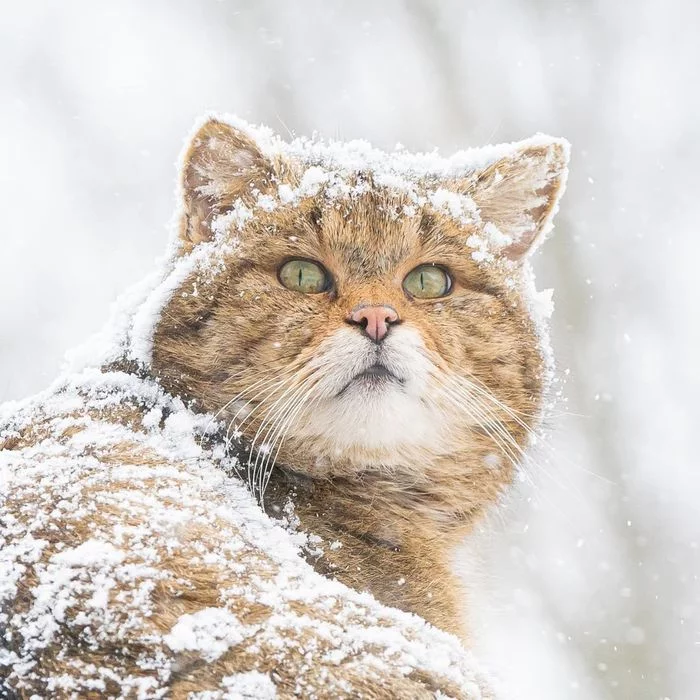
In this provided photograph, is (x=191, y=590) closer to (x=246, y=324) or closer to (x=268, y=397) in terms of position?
(x=268, y=397)

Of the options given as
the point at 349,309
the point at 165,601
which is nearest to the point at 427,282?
the point at 349,309

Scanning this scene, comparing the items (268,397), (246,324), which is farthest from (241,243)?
(268,397)

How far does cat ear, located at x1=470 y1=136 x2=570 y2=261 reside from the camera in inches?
113

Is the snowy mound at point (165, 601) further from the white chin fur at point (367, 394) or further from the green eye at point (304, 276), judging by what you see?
the green eye at point (304, 276)

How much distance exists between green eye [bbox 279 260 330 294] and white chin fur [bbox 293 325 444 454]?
0.19 metres

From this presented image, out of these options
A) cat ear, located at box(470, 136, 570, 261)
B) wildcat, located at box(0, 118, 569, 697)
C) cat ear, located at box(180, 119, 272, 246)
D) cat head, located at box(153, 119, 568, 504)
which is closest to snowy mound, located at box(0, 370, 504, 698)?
wildcat, located at box(0, 118, 569, 697)

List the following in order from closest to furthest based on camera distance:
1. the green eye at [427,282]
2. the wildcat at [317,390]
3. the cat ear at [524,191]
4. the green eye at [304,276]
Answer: the wildcat at [317,390] < the green eye at [304,276] < the green eye at [427,282] < the cat ear at [524,191]

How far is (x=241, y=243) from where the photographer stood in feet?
8.15

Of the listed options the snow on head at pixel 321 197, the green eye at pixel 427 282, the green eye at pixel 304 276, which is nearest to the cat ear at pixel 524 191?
the snow on head at pixel 321 197

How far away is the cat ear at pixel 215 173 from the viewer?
2.61m

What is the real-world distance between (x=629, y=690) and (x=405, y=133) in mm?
3993

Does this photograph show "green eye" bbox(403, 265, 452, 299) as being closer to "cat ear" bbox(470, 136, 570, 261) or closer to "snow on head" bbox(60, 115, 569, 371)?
"snow on head" bbox(60, 115, 569, 371)

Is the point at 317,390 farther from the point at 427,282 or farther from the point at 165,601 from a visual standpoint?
the point at 165,601

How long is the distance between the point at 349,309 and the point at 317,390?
0.77 ft
